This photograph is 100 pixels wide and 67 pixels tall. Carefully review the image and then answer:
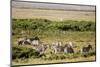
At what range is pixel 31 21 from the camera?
2.37 metres

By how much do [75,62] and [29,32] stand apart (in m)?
0.69

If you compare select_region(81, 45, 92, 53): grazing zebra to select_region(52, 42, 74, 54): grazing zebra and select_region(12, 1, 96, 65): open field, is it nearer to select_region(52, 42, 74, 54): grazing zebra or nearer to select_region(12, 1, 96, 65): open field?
select_region(12, 1, 96, 65): open field

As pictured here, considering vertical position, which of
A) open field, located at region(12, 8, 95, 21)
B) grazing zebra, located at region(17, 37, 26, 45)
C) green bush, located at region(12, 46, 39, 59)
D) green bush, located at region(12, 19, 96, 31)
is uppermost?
open field, located at region(12, 8, 95, 21)

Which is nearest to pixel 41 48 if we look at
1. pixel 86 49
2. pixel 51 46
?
pixel 51 46

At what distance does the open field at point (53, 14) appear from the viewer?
91.0 inches

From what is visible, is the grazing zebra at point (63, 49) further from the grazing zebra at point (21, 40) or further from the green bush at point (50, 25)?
the grazing zebra at point (21, 40)

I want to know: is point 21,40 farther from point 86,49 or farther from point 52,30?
point 86,49

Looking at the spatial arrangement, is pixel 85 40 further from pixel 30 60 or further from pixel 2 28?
pixel 2 28

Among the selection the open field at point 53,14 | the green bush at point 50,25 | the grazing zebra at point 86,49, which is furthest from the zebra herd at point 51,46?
the open field at point 53,14

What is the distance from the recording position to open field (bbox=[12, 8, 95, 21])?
2311 mm

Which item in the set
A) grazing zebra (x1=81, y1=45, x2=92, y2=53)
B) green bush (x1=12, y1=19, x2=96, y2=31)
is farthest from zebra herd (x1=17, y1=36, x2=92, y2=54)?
green bush (x1=12, y1=19, x2=96, y2=31)

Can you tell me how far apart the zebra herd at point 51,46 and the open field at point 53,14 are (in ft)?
0.85

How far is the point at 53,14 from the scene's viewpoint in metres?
2.47

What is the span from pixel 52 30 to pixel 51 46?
0.62 feet
